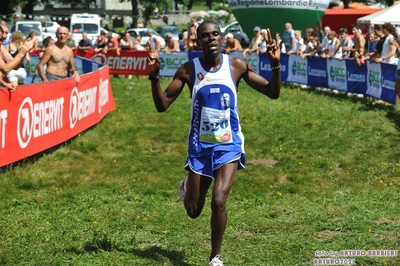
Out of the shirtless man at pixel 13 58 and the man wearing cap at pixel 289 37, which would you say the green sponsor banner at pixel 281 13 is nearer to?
the man wearing cap at pixel 289 37

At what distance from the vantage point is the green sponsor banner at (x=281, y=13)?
1294 inches

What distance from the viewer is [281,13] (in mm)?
32938

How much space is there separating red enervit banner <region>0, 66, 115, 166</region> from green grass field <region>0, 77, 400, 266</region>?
0.26m

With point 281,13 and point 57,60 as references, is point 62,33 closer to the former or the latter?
point 57,60

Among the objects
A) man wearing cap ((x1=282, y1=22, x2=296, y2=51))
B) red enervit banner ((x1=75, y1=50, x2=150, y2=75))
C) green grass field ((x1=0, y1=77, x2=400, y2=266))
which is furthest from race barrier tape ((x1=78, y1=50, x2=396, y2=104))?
green grass field ((x1=0, y1=77, x2=400, y2=266))

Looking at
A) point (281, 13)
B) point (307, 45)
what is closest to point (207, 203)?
A: point (307, 45)

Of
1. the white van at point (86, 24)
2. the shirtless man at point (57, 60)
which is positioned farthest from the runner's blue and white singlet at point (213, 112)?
the white van at point (86, 24)

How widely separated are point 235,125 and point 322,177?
4.44 metres

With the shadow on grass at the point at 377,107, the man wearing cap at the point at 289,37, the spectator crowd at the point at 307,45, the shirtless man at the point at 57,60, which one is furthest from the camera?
the man wearing cap at the point at 289,37

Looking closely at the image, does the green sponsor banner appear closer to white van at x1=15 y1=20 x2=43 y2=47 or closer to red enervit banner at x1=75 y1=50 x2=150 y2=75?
red enervit banner at x1=75 y1=50 x2=150 y2=75

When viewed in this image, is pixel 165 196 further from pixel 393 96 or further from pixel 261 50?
pixel 261 50

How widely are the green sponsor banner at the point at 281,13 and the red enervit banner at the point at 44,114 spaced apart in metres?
18.6

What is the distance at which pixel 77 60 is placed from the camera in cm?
2253

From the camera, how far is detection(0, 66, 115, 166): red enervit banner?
10352 mm
